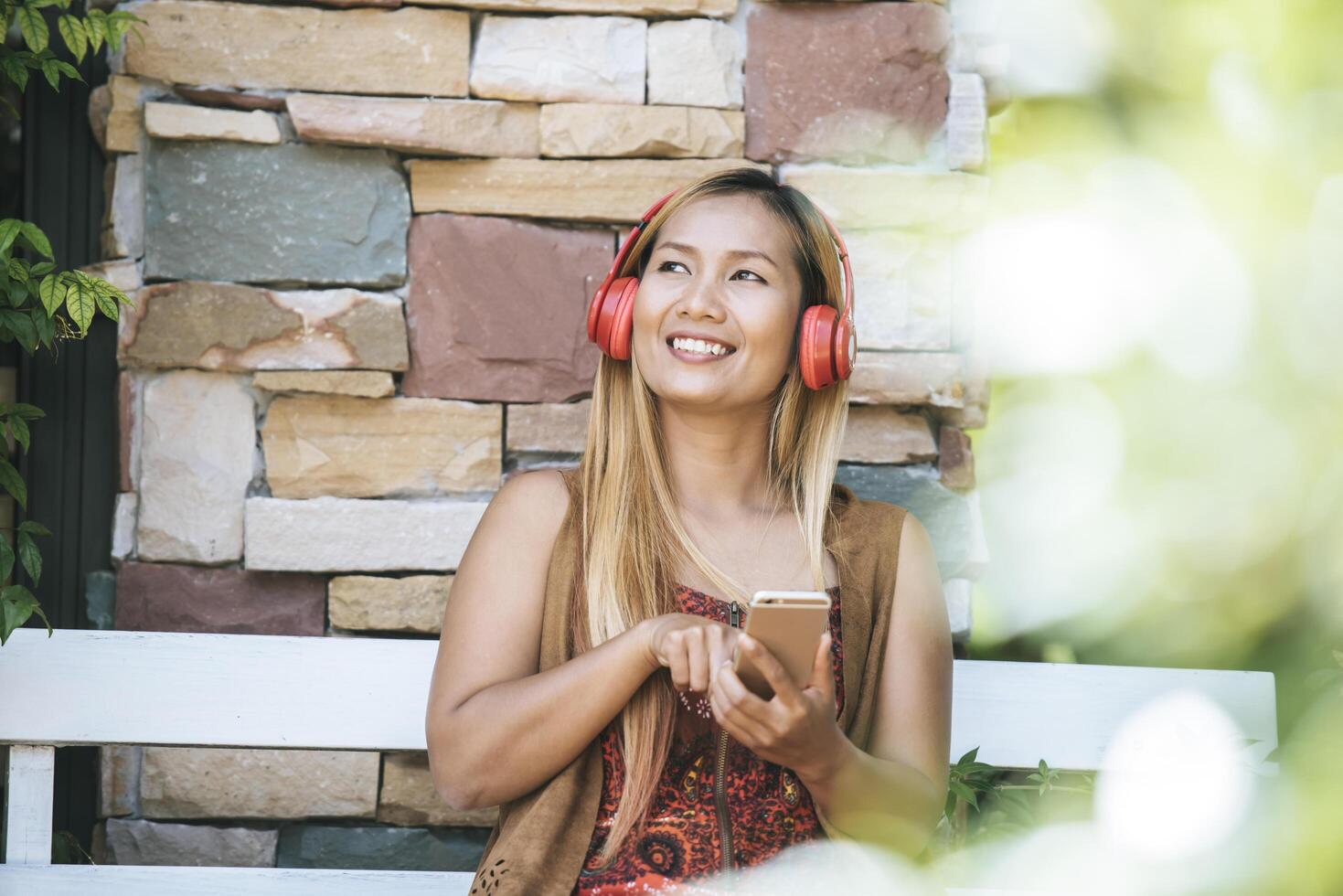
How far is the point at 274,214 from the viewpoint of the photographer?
2.36 meters

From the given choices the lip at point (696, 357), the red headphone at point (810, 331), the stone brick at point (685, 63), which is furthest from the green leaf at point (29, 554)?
the stone brick at point (685, 63)

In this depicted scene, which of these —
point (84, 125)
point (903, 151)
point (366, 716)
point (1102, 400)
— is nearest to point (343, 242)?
point (84, 125)

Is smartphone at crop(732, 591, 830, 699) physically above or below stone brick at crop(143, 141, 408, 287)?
below

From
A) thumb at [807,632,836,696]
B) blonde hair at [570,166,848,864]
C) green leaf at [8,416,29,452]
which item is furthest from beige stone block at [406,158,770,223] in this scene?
thumb at [807,632,836,696]

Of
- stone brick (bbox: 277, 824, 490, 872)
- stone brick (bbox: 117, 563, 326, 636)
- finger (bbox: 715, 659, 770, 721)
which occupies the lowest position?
stone brick (bbox: 277, 824, 490, 872)

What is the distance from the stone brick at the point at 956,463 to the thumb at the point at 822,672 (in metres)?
1.04

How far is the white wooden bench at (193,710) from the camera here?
2066mm

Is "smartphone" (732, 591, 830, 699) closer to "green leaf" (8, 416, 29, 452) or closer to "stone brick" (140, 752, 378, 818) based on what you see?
"stone brick" (140, 752, 378, 818)

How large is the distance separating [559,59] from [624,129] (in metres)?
0.18

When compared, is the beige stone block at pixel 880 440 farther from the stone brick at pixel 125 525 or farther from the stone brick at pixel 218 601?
the stone brick at pixel 125 525

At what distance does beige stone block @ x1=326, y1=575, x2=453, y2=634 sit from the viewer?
2.38 metres

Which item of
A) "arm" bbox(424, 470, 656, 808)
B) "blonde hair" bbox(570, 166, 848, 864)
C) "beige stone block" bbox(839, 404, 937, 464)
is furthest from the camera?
"beige stone block" bbox(839, 404, 937, 464)

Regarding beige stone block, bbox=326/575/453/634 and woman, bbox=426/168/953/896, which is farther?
beige stone block, bbox=326/575/453/634

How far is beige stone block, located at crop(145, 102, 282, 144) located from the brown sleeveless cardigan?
3.11 ft
